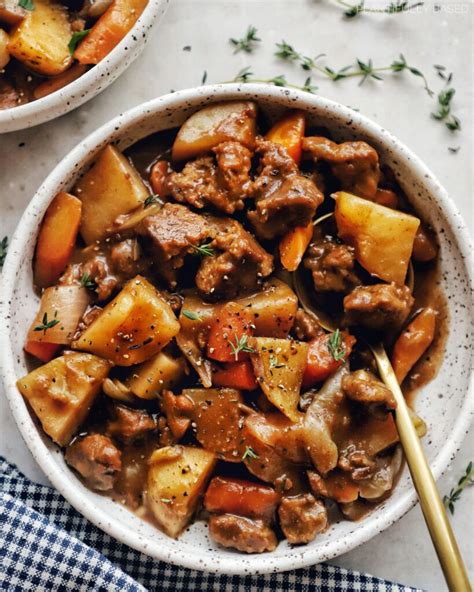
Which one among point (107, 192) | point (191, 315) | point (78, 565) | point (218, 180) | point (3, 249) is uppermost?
point (218, 180)

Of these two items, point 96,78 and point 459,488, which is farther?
point 459,488

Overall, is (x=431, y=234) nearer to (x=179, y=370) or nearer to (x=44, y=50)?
(x=179, y=370)

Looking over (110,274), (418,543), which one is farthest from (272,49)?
(418,543)

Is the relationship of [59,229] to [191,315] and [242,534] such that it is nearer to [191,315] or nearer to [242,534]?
[191,315]

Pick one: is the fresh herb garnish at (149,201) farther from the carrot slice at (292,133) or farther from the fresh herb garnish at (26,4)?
the fresh herb garnish at (26,4)

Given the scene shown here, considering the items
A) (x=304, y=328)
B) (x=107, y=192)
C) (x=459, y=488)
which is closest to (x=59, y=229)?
(x=107, y=192)
